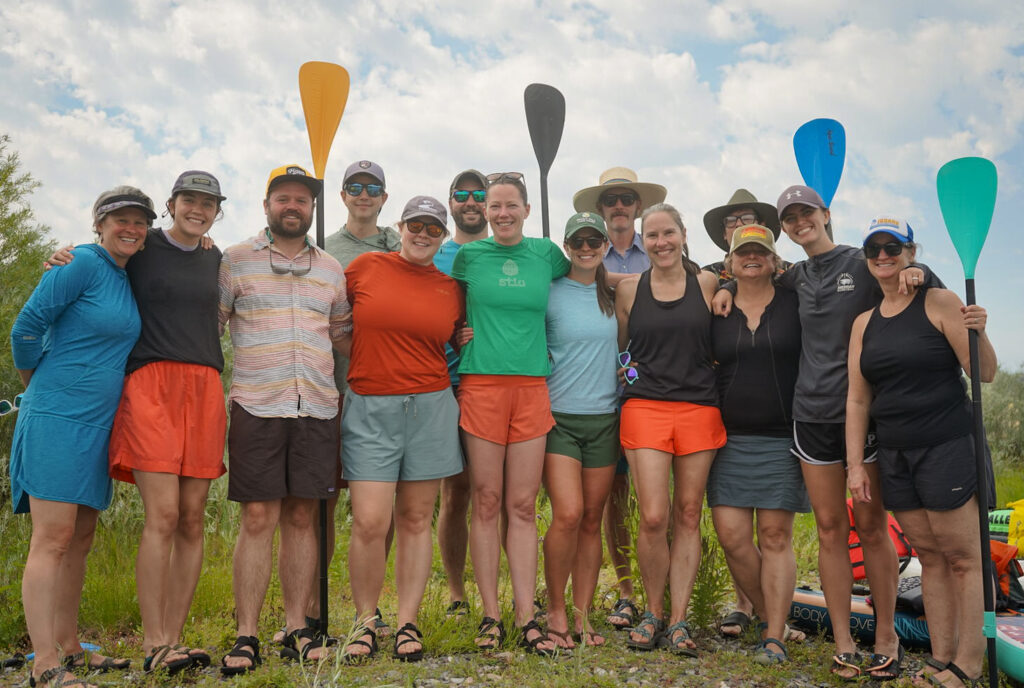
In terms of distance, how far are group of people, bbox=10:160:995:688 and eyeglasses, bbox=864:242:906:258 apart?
1 cm

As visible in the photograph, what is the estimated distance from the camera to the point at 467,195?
5098 mm

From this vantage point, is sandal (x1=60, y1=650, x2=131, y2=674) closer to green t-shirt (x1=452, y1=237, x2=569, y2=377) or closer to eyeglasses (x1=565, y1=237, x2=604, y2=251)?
green t-shirt (x1=452, y1=237, x2=569, y2=377)

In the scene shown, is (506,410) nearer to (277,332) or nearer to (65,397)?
(277,332)

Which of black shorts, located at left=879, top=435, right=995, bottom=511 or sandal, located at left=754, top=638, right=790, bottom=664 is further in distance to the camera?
sandal, located at left=754, top=638, right=790, bottom=664

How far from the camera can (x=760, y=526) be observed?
14.3 ft

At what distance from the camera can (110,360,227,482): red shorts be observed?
3.67m

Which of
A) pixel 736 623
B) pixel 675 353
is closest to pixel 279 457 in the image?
pixel 675 353

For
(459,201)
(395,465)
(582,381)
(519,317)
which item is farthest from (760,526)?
(459,201)

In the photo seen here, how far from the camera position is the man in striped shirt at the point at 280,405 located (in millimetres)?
3906

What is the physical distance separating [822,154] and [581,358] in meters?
2.37

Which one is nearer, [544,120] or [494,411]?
[494,411]

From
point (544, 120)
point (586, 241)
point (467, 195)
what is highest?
point (544, 120)

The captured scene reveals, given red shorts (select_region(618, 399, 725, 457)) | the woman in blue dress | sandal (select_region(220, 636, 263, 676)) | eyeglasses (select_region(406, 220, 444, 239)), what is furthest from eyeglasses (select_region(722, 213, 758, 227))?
sandal (select_region(220, 636, 263, 676))

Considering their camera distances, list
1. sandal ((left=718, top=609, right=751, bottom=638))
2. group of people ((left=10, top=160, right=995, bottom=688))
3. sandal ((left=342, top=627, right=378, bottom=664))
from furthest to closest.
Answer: sandal ((left=718, top=609, right=751, bottom=638))
sandal ((left=342, top=627, right=378, bottom=664))
group of people ((left=10, top=160, right=995, bottom=688))
